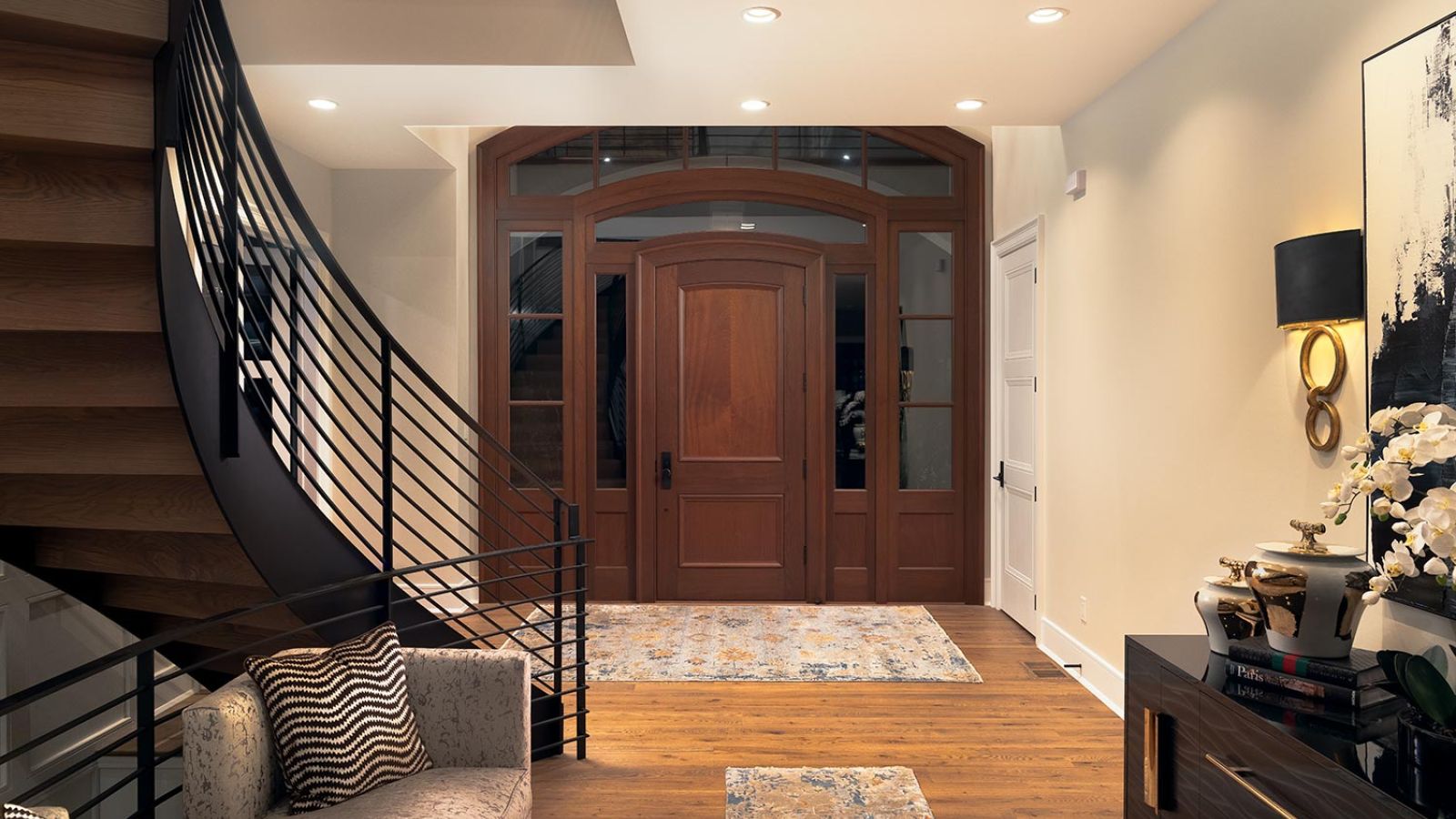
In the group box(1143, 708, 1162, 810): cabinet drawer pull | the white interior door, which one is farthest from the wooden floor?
the white interior door

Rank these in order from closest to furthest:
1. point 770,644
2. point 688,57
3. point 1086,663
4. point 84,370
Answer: point 84,370 < point 688,57 < point 1086,663 < point 770,644

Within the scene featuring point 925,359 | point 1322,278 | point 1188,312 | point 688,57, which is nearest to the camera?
point 1322,278

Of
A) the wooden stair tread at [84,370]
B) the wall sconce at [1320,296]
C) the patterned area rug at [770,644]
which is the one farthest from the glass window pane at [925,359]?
the wooden stair tread at [84,370]

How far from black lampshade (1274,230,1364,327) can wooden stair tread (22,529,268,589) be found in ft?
10.2

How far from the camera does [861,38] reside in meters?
3.53

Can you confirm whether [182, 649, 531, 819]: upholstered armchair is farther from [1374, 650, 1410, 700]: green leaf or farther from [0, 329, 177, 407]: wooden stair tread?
[1374, 650, 1410, 700]: green leaf

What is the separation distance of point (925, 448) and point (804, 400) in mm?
852

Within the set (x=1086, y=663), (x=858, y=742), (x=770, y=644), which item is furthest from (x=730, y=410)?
(x=858, y=742)

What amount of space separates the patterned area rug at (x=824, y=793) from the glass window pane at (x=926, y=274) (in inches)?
137

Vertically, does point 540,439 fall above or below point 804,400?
below

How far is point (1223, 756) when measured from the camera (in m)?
2.19

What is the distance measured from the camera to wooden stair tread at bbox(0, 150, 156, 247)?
210 centimetres

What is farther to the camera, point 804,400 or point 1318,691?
point 804,400

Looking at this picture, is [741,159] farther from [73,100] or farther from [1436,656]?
[1436,656]
